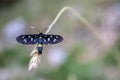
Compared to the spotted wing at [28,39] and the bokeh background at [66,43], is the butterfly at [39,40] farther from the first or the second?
the bokeh background at [66,43]

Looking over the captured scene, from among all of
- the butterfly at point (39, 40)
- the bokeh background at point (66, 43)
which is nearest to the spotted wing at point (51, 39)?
the butterfly at point (39, 40)

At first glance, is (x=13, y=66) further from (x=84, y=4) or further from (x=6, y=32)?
(x=84, y=4)

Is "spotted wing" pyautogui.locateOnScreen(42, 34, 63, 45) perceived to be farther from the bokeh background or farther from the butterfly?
the bokeh background

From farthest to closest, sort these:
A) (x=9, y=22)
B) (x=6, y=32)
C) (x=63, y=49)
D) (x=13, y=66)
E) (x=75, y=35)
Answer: (x=9, y=22) < (x=6, y=32) < (x=75, y=35) < (x=63, y=49) < (x=13, y=66)

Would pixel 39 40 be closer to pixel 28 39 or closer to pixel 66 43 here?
pixel 28 39

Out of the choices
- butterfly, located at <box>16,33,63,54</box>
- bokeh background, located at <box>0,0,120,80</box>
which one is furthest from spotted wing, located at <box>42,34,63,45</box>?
bokeh background, located at <box>0,0,120,80</box>

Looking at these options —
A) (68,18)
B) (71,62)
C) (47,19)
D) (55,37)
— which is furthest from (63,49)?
(55,37)

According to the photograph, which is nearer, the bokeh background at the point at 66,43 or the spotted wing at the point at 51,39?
the spotted wing at the point at 51,39

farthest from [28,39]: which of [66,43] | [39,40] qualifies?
[66,43]
